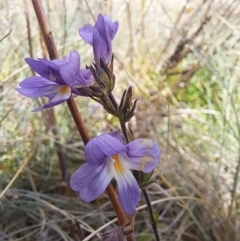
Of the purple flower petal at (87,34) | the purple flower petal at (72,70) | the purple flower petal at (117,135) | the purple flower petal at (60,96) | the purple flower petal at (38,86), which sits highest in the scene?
the purple flower petal at (87,34)

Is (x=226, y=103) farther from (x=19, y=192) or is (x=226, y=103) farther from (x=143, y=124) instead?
(x=19, y=192)

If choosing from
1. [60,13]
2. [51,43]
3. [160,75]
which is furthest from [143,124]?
[51,43]

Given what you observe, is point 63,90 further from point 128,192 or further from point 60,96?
point 128,192

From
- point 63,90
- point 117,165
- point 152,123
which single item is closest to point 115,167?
point 117,165

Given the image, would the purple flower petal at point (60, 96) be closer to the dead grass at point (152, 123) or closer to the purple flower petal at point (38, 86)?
the purple flower petal at point (38, 86)

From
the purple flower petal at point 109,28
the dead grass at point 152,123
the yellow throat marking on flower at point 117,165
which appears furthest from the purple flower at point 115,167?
the dead grass at point 152,123

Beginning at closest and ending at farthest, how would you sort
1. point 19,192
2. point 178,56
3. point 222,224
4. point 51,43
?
point 51,43
point 222,224
point 19,192
point 178,56
